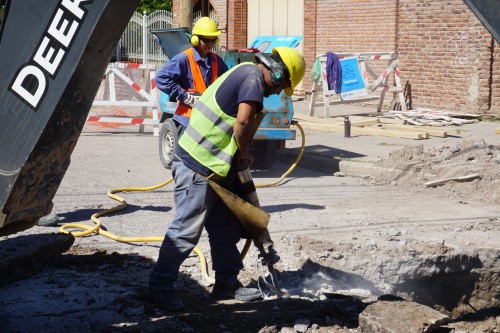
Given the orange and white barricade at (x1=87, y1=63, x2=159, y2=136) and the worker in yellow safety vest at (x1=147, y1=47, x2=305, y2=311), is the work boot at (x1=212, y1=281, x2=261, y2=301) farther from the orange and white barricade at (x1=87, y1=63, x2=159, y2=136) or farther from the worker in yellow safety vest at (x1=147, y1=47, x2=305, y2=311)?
the orange and white barricade at (x1=87, y1=63, x2=159, y2=136)

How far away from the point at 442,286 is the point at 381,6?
13802 mm

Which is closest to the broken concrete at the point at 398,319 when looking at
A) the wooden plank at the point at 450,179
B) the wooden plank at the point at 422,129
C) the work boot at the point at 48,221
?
the work boot at the point at 48,221

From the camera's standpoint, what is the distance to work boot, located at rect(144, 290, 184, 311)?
5.91 m

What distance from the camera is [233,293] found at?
634cm

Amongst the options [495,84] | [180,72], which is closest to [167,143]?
[180,72]

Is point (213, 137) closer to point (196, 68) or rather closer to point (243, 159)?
point (243, 159)

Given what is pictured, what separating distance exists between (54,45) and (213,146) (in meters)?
2.18

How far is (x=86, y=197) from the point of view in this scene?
10.4 m

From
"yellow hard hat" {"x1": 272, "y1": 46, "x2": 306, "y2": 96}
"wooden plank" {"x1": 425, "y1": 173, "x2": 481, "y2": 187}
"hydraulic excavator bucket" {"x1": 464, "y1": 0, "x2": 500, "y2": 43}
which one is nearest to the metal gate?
"wooden plank" {"x1": 425, "y1": 173, "x2": 481, "y2": 187}

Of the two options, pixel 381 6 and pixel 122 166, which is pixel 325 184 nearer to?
pixel 122 166

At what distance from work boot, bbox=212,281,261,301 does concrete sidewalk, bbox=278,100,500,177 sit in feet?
19.6

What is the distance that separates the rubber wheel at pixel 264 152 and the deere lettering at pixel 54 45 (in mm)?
8504

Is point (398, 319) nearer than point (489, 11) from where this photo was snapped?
No

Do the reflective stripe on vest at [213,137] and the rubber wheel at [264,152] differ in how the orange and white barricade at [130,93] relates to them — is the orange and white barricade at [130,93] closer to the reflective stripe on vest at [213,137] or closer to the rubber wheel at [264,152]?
the rubber wheel at [264,152]
